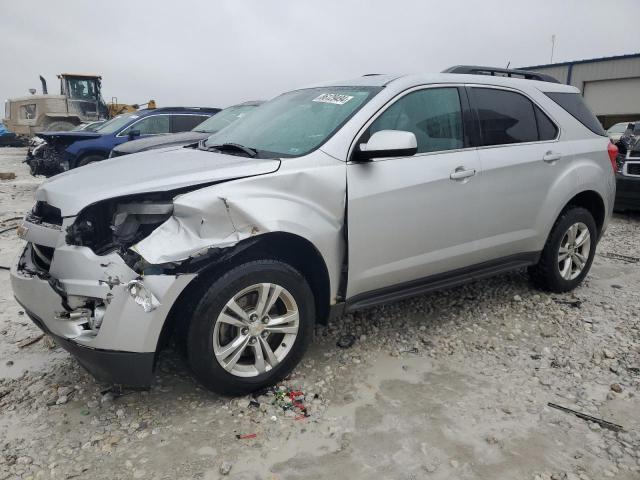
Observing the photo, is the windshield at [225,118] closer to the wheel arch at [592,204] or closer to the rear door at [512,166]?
the rear door at [512,166]

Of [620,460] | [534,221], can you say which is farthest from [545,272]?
[620,460]

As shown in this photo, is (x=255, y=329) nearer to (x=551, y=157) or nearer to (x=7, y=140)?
(x=551, y=157)

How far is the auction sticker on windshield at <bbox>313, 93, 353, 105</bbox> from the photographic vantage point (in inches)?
128

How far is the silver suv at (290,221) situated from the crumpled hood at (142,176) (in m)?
0.01

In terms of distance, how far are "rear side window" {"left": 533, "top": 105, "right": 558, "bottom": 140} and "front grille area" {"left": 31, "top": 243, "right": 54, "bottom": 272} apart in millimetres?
3465

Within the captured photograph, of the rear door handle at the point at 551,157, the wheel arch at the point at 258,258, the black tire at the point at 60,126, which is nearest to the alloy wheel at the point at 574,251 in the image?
the rear door handle at the point at 551,157

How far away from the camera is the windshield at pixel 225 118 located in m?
8.04

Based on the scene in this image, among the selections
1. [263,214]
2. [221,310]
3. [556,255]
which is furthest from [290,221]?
[556,255]

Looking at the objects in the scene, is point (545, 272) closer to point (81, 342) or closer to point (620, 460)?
point (620, 460)

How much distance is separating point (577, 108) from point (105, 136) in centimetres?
851

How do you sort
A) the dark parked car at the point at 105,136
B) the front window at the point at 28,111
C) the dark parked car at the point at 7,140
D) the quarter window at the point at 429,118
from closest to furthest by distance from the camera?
1. the quarter window at the point at 429,118
2. the dark parked car at the point at 105,136
3. the front window at the point at 28,111
4. the dark parked car at the point at 7,140

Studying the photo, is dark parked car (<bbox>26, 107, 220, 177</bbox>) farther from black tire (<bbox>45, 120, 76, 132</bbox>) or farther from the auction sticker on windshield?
black tire (<bbox>45, 120, 76, 132</bbox>)

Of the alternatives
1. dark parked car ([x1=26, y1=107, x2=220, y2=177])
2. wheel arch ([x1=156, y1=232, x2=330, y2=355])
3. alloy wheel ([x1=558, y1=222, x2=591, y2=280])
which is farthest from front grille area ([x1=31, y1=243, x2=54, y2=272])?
dark parked car ([x1=26, y1=107, x2=220, y2=177])

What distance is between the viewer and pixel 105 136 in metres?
9.84
